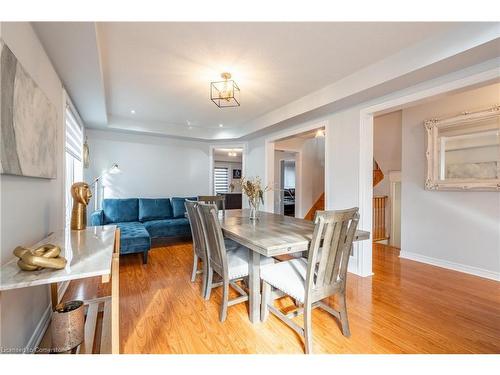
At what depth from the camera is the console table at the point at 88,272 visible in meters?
0.98

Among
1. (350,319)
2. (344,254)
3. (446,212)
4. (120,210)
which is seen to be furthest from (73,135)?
(446,212)

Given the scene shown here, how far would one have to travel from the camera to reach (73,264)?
3.73 feet

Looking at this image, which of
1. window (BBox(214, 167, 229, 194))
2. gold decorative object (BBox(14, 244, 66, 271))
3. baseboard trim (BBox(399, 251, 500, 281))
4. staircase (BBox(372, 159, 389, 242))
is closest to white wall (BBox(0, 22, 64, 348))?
gold decorative object (BBox(14, 244, 66, 271))

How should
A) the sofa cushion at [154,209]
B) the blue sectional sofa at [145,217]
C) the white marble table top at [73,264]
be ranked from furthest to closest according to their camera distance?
the sofa cushion at [154,209]
the blue sectional sofa at [145,217]
the white marble table top at [73,264]

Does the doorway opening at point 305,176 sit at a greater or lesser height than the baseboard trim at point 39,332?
greater

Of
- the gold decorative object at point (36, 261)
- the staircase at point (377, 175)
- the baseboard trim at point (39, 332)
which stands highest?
the staircase at point (377, 175)

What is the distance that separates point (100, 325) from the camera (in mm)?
1807

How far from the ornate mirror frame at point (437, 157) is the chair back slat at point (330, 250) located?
246 cm

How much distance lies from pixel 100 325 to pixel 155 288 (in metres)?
0.70

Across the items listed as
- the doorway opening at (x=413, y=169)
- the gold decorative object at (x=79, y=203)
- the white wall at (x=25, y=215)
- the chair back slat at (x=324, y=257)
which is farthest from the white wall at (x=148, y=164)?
the chair back slat at (x=324, y=257)

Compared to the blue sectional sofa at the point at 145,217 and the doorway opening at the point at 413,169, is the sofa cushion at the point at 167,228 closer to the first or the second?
the blue sectional sofa at the point at 145,217

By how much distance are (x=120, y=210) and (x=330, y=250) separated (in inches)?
153
